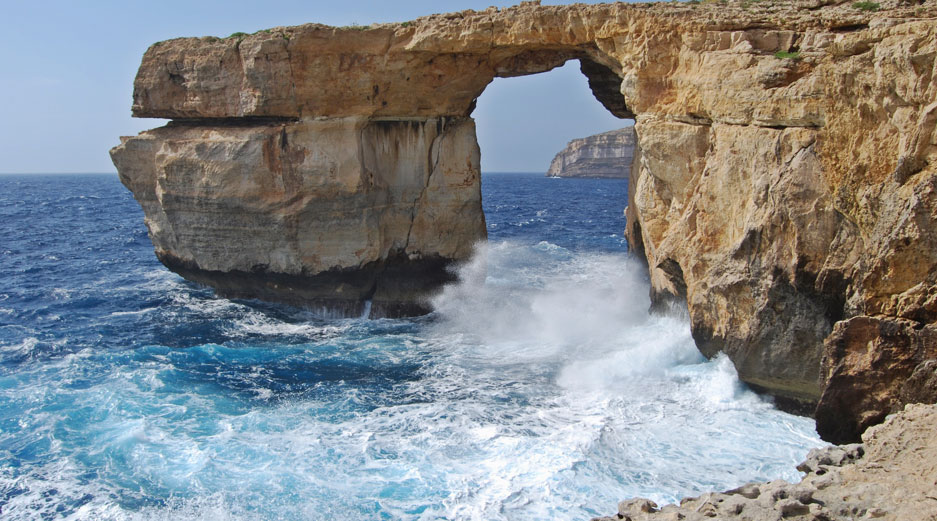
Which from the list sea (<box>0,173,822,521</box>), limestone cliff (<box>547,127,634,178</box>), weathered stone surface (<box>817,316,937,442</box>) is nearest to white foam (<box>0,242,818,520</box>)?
sea (<box>0,173,822,521</box>)

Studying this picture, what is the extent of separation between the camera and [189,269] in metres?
22.6

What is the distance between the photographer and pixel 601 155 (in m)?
123

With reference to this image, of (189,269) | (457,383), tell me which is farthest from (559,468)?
(189,269)

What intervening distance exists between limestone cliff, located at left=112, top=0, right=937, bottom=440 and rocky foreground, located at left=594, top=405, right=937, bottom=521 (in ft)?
4.56

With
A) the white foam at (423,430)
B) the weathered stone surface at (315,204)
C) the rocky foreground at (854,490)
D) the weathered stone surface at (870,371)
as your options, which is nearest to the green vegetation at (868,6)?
the weathered stone surface at (870,371)

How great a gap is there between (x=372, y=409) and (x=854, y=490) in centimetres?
881

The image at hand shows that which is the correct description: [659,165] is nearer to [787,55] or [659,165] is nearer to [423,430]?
[787,55]

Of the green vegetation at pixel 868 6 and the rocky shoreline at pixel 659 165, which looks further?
the green vegetation at pixel 868 6

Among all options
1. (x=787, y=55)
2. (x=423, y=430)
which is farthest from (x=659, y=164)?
(x=423, y=430)

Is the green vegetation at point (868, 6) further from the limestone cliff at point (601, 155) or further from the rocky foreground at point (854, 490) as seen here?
the limestone cliff at point (601, 155)

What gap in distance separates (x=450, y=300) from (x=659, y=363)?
8326 mm

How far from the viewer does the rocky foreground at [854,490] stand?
24.9ft

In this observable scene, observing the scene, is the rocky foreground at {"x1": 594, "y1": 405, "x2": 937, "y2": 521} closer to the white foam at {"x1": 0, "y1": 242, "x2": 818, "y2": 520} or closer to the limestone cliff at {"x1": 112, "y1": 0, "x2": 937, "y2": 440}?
the limestone cliff at {"x1": 112, "y1": 0, "x2": 937, "y2": 440}

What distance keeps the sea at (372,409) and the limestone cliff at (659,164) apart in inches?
54.9
